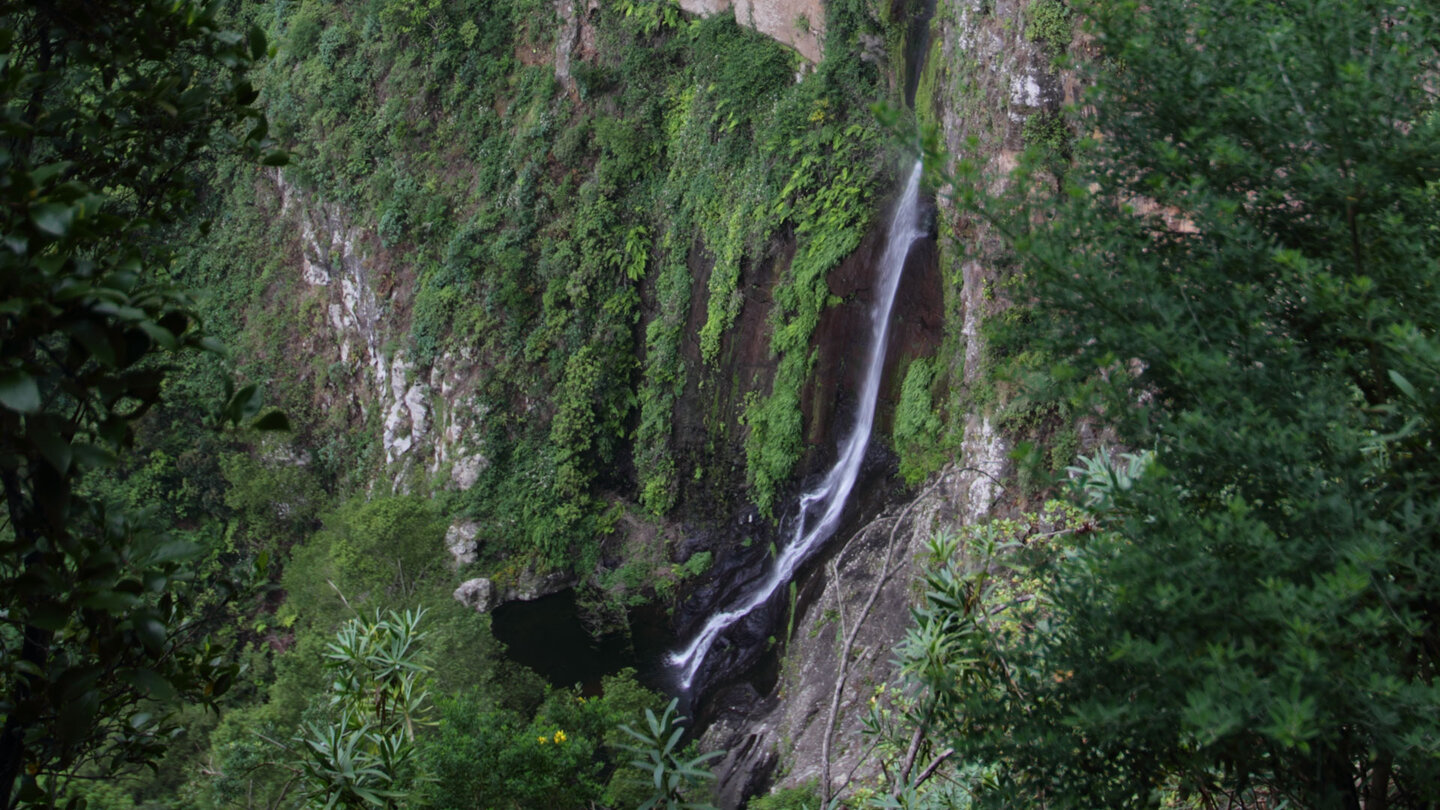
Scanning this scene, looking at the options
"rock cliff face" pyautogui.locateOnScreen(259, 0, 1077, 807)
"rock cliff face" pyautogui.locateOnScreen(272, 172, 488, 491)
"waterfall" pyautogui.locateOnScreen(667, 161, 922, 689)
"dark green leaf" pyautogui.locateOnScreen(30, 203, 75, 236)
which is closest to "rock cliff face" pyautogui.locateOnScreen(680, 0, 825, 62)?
"rock cliff face" pyautogui.locateOnScreen(259, 0, 1077, 807)

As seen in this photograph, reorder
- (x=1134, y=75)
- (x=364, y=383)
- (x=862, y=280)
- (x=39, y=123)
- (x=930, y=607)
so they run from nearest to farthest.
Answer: (x=39, y=123), (x=1134, y=75), (x=930, y=607), (x=862, y=280), (x=364, y=383)

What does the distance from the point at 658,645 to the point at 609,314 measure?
4.62 meters

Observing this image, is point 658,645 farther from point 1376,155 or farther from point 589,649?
point 1376,155

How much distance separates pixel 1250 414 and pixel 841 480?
8493 mm

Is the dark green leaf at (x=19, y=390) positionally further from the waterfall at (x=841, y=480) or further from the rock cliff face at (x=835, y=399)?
the waterfall at (x=841, y=480)

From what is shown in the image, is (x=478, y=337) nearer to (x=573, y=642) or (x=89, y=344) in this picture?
(x=573, y=642)

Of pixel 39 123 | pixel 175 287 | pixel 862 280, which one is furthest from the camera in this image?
pixel 862 280

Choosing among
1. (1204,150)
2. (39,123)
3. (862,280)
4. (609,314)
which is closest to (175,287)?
(39,123)

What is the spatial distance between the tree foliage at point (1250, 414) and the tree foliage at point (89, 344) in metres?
1.66

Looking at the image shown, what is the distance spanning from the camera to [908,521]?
9141mm

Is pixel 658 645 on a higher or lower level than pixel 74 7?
lower

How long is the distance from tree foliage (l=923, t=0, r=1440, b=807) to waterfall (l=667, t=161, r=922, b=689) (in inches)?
298

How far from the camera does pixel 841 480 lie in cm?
1031

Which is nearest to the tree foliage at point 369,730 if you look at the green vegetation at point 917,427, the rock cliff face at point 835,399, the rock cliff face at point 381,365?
the rock cliff face at point 835,399
